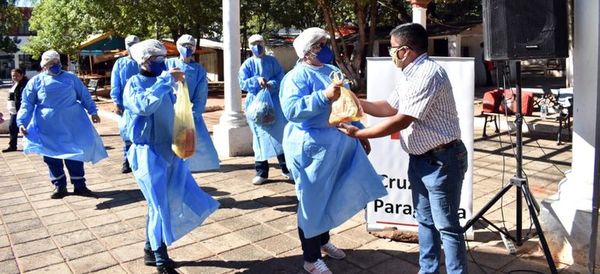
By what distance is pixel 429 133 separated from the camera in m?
2.85

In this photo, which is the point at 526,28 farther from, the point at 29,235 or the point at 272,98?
the point at 29,235

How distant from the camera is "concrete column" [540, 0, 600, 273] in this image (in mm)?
3402

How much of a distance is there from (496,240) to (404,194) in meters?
0.81

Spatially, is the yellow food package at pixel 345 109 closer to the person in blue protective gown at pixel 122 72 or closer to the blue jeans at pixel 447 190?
the blue jeans at pixel 447 190

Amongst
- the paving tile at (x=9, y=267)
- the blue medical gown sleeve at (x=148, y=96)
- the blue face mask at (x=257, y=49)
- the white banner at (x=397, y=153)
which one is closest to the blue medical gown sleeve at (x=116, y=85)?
the blue face mask at (x=257, y=49)

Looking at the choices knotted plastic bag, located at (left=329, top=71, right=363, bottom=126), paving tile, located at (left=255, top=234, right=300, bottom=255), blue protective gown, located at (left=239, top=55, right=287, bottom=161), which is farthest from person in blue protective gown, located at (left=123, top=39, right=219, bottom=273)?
blue protective gown, located at (left=239, top=55, right=287, bottom=161)

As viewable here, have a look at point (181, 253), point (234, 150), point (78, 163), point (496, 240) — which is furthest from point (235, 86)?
point (496, 240)

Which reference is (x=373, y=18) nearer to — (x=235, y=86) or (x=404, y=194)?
(x=235, y=86)

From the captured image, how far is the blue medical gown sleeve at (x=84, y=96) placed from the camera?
5895 millimetres

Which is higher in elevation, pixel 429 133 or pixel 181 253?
pixel 429 133

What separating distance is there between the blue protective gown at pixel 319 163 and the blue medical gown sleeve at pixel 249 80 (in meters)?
2.60

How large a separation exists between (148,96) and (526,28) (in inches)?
97.5

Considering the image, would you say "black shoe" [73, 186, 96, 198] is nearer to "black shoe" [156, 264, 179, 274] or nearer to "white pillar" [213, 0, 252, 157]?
"white pillar" [213, 0, 252, 157]

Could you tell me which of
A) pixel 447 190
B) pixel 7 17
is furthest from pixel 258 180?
pixel 7 17
